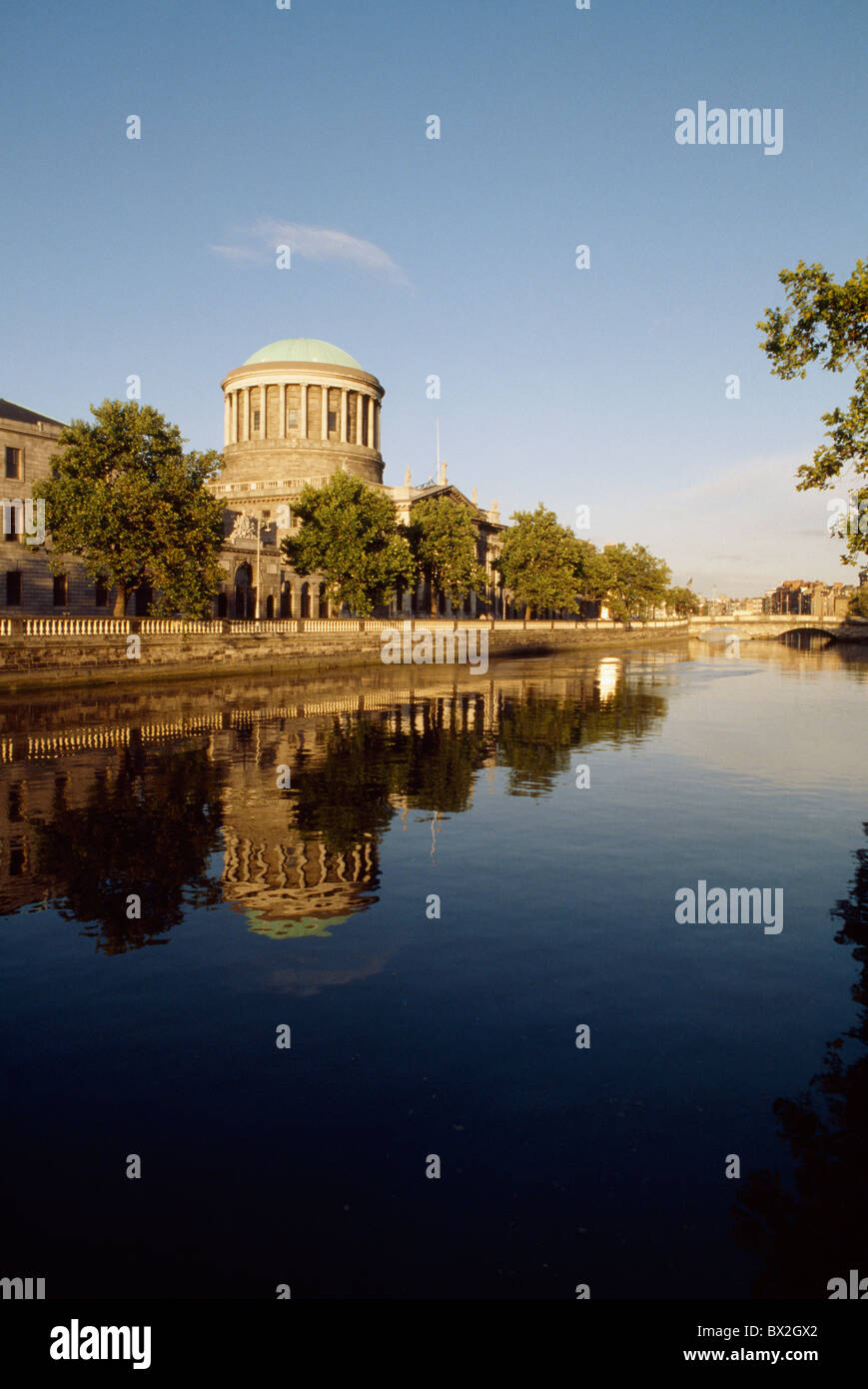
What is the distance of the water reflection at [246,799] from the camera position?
1065cm

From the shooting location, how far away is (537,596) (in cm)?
10462

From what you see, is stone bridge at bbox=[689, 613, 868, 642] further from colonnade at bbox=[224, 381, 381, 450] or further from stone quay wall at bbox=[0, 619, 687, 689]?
stone quay wall at bbox=[0, 619, 687, 689]

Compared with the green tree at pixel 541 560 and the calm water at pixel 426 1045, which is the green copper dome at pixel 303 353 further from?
the calm water at pixel 426 1045

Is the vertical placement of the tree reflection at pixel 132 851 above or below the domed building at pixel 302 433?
below

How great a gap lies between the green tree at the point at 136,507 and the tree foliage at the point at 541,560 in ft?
198

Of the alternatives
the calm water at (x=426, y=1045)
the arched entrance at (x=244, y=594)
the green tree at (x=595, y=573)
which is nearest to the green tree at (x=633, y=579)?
the green tree at (x=595, y=573)

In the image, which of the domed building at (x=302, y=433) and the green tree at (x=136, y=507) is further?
the domed building at (x=302, y=433)

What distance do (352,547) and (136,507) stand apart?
2244 centimetres

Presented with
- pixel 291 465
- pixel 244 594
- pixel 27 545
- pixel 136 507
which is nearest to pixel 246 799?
pixel 136 507

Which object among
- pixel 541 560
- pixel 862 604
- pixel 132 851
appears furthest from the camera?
pixel 862 604

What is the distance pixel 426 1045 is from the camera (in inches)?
278

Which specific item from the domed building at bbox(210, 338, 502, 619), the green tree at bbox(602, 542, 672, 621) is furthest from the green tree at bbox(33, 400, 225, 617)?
the green tree at bbox(602, 542, 672, 621)

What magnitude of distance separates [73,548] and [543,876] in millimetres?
40017

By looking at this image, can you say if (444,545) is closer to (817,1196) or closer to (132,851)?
(132,851)
